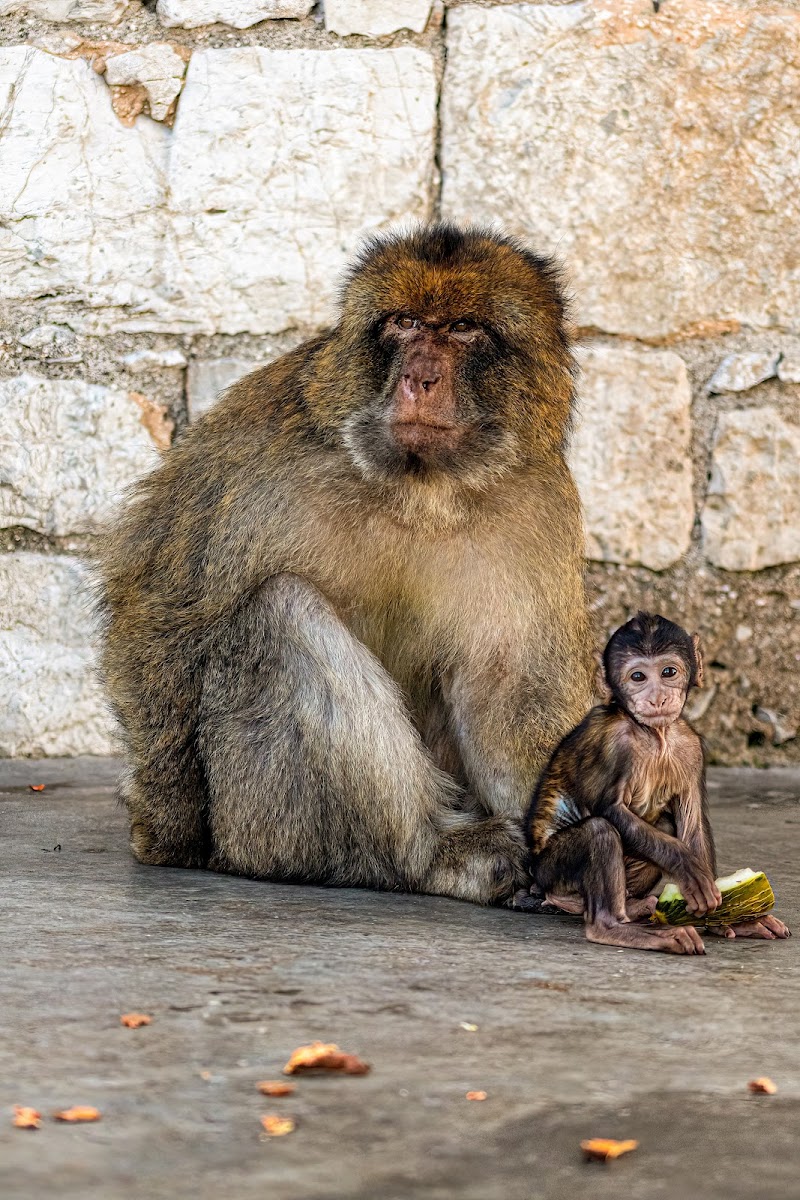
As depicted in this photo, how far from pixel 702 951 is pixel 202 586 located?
4.24 ft

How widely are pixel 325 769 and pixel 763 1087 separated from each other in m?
1.41

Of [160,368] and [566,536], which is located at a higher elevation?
[160,368]

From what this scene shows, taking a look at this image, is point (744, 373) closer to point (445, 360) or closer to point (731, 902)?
point (445, 360)

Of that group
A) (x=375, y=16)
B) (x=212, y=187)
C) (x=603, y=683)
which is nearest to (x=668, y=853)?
(x=603, y=683)

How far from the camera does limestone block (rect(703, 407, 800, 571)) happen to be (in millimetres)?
4590

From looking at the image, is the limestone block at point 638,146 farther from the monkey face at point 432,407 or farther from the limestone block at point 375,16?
the monkey face at point 432,407

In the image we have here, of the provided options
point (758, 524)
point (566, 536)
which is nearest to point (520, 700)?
point (566, 536)

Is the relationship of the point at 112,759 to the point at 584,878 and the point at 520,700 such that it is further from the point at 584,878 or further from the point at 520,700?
the point at 584,878

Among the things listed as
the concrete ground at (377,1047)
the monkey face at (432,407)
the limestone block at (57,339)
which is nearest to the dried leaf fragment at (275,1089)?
the concrete ground at (377,1047)

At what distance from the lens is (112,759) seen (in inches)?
184

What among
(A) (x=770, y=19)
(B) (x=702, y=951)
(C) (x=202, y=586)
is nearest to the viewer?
(B) (x=702, y=951)

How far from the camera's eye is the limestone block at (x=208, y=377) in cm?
456

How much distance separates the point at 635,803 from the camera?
295 centimetres

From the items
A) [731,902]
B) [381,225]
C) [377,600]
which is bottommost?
[731,902]
